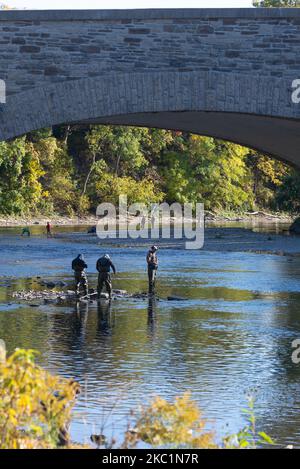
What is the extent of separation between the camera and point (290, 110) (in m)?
21.3

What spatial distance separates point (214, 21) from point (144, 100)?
191 centimetres

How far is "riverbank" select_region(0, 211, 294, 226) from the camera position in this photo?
255 ft

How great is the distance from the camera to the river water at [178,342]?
16.0 m

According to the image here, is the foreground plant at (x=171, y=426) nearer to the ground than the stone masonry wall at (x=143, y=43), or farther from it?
nearer to the ground

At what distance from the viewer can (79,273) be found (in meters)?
29.7

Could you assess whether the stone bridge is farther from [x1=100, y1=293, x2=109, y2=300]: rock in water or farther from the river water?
[x1=100, y1=293, x2=109, y2=300]: rock in water

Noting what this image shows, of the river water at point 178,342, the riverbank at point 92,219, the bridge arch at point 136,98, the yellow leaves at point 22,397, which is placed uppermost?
the bridge arch at point 136,98

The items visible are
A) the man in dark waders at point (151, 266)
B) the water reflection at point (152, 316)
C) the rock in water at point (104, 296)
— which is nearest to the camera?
the water reflection at point (152, 316)

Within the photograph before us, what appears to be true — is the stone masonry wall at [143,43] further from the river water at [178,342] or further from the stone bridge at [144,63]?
the river water at [178,342]

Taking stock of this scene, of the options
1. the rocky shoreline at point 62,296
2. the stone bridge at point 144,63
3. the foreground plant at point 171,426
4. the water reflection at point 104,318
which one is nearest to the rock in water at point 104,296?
the rocky shoreline at point 62,296

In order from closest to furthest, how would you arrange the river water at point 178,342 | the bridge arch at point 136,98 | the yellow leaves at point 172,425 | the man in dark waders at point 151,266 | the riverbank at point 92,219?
the yellow leaves at point 172,425 < the river water at point 178,342 < the bridge arch at point 136,98 < the man in dark waders at point 151,266 < the riverbank at point 92,219

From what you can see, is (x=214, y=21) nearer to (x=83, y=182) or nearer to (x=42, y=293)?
(x=42, y=293)

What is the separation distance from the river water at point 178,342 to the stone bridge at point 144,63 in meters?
4.33

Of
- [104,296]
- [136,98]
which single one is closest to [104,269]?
[104,296]
